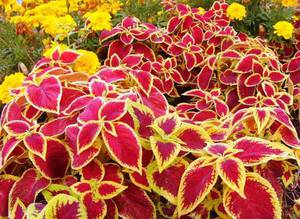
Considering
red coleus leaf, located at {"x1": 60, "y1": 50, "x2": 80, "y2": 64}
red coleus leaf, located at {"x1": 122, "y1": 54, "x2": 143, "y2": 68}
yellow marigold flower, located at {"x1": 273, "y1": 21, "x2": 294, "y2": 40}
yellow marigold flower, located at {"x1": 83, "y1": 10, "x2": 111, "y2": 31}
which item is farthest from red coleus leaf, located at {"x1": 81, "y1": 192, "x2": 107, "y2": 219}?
yellow marigold flower, located at {"x1": 273, "y1": 21, "x2": 294, "y2": 40}

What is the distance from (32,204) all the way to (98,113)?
0.27 meters

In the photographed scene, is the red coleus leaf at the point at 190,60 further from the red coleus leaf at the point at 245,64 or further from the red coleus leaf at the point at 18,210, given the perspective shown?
the red coleus leaf at the point at 18,210

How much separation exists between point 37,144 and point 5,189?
0.15m

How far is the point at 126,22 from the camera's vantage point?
215cm

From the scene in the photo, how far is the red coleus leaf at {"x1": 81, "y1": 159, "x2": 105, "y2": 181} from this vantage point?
1075mm

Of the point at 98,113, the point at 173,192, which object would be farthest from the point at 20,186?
the point at 173,192

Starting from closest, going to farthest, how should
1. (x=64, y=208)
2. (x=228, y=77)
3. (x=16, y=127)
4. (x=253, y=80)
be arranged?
(x=64, y=208), (x=16, y=127), (x=253, y=80), (x=228, y=77)

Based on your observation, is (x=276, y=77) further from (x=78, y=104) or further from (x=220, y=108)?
(x=78, y=104)

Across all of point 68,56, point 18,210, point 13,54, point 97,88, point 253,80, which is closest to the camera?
point 18,210

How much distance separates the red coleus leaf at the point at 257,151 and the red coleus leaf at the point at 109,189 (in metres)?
0.28

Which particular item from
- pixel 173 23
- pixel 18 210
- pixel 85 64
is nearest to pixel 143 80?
pixel 85 64

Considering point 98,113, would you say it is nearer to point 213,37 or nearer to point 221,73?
point 221,73

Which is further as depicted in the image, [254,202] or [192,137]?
[192,137]

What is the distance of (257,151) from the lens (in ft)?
3.47
